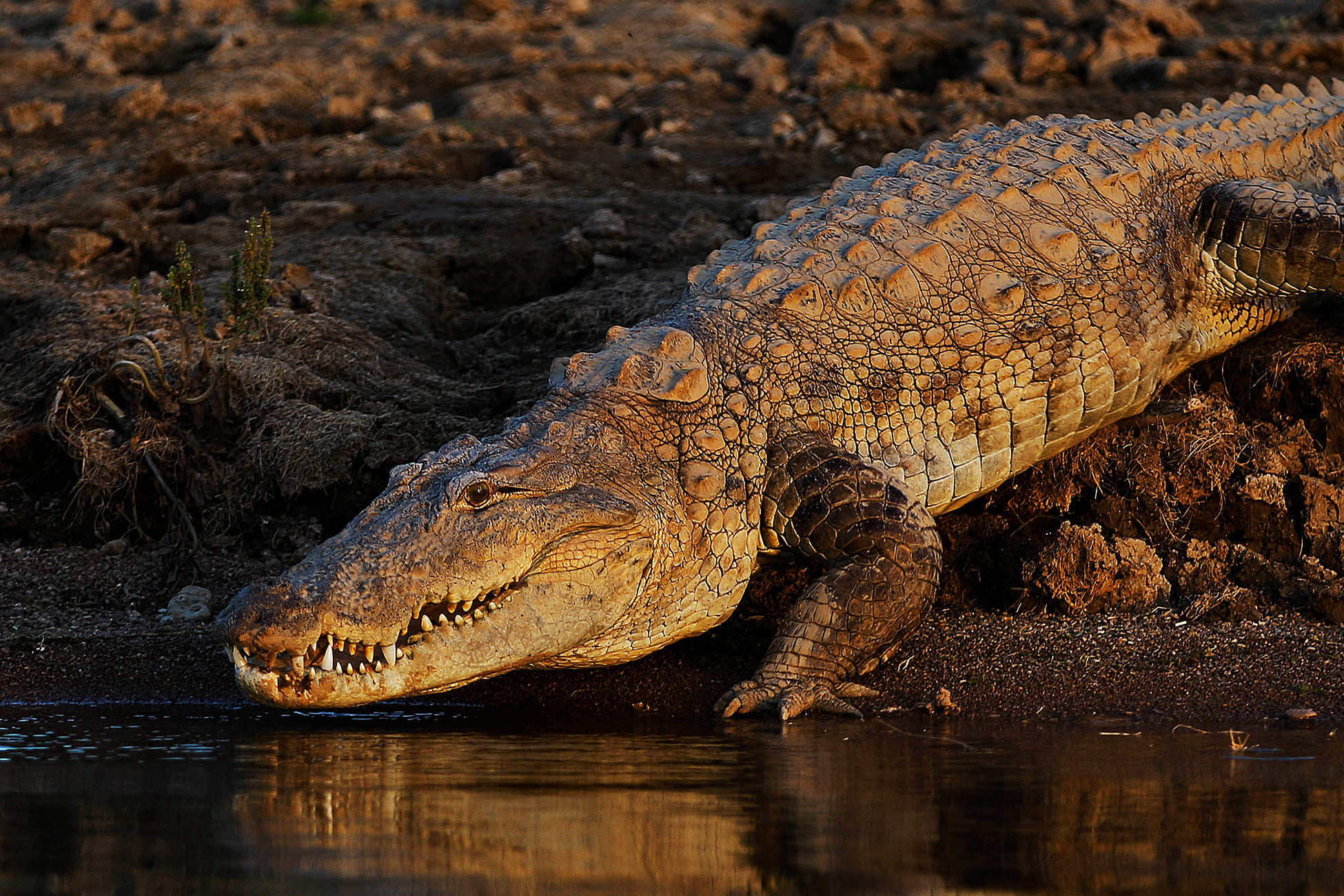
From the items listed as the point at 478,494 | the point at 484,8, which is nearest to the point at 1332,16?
the point at 484,8

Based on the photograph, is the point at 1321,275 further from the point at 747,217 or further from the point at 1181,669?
the point at 747,217

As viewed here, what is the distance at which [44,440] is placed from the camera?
6559mm

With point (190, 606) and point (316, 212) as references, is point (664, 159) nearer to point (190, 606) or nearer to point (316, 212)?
point (316, 212)

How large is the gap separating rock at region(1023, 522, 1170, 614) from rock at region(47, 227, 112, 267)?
19.1ft

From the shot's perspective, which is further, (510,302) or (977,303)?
(510,302)

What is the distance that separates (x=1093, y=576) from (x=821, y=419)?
1251mm

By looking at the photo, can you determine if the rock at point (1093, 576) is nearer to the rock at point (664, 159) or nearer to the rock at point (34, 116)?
the rock at point (664, 159)

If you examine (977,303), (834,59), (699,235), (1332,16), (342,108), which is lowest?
(342,108)

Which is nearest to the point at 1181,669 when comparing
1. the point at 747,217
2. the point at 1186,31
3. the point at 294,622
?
the point at 294,622

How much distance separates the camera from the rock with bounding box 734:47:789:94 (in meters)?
11.1

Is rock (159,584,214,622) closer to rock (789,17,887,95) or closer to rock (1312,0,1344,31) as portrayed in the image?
rock (789,17,887,95)

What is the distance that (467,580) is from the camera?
4.30 m

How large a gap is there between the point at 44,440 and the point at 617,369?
3.15 meters

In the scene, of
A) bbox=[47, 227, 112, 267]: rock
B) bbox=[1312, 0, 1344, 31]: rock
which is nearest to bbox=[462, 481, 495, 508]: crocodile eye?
bbox=[47, 227, 112, 267]: rock
